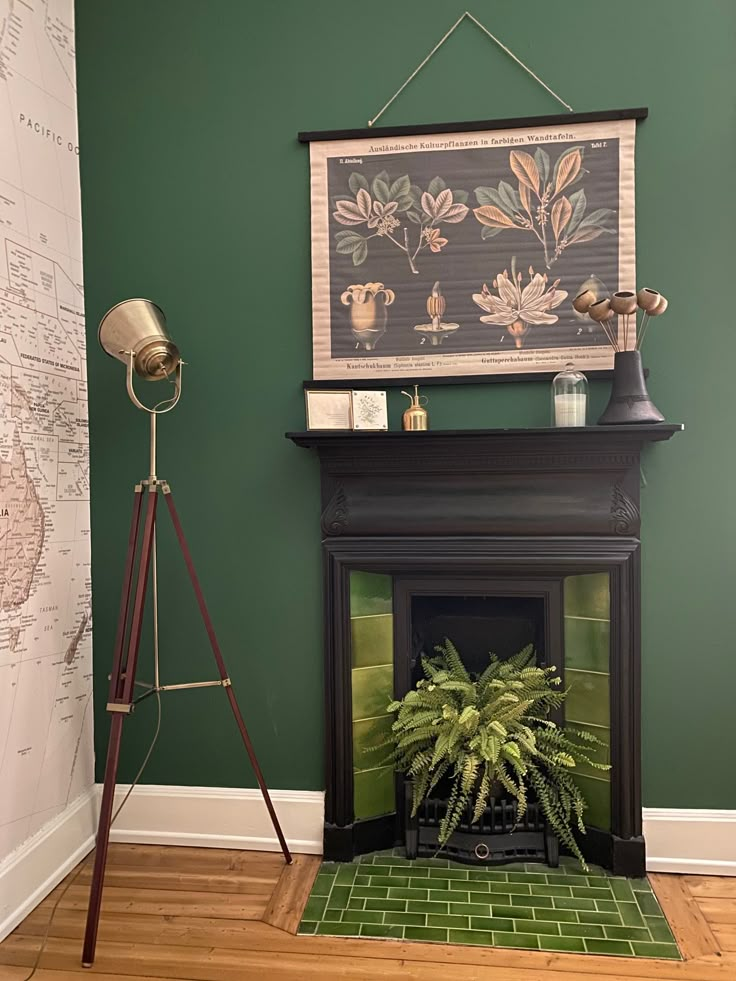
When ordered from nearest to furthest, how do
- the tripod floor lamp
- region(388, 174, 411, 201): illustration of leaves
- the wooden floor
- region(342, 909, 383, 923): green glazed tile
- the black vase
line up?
the wooden floor → the tripod floor lamp → region(342, 909, 383, 923): green glazed tile → the black vase → region(388, 174, 411, 201): illustration of leaves

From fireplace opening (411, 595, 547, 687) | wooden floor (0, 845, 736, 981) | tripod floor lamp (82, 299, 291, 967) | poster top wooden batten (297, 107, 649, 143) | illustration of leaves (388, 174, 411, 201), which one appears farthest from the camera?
fireplace opening (411, 595, 547, 687)

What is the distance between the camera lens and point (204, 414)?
2.57 m

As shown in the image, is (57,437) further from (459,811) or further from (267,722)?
(459,811)

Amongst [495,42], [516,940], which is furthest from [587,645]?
[495,42]

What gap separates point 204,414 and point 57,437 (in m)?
0.50

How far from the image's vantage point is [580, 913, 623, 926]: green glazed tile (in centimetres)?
210

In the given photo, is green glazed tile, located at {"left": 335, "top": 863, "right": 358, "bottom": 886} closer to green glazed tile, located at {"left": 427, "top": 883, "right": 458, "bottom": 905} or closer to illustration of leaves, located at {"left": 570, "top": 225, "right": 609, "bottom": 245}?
green glazed tile, located at {"left": 427, "top": 883, "right": 458, "bottom": 905}

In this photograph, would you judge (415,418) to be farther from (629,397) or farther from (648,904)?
(648,904)

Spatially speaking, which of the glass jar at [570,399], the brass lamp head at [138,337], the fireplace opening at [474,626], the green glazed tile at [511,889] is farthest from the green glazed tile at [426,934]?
the brass lamp head at [138,337]

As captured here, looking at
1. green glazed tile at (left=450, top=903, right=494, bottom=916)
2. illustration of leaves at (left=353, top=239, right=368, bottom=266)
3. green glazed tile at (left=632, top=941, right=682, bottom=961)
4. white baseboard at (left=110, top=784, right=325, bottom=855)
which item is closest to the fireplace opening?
white baseboard at (left=110, top=784, right=325, bottom=855)

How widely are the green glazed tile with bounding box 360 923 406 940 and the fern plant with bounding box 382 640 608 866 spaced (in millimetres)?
319

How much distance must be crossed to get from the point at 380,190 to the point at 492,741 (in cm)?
189

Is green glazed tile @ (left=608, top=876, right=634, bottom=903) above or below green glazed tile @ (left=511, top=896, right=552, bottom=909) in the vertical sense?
below

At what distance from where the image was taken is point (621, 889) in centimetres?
227
